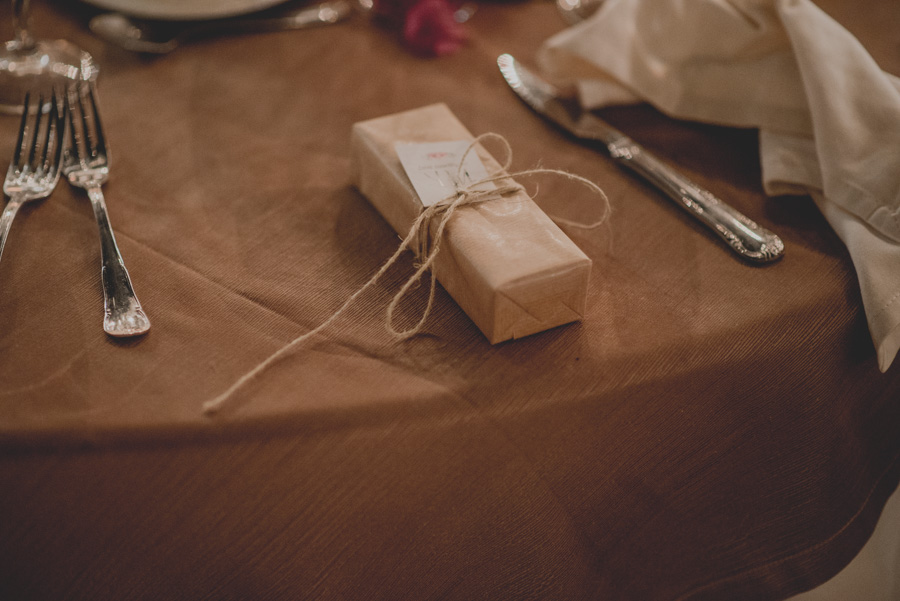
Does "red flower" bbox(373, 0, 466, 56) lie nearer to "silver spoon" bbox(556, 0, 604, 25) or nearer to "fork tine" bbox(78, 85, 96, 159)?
"silver spoon" bbox(556, 0, 604, 25)

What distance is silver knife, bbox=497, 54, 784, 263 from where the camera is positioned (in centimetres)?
61

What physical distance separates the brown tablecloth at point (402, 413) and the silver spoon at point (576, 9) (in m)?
0.37

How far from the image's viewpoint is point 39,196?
612 mm

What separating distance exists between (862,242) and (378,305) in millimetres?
427

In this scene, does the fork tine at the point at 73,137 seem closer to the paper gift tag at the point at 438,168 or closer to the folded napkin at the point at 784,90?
the paper gift tag at the point at 438,168

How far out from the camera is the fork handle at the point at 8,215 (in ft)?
1.86

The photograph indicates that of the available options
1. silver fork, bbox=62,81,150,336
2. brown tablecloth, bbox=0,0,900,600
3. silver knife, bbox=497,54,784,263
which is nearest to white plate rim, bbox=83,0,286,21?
silver fork, bbox=62,81,150,336

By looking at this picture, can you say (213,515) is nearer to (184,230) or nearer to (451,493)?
(451,493)

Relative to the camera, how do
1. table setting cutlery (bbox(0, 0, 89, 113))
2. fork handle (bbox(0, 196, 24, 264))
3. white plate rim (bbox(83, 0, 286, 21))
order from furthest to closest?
white plate rim (bbox(83, 0, 286, 21)) → table setting cutlery (bbox(0, 0, 89, 113)) → fork handle (bbox(0, 196, 24, 264))

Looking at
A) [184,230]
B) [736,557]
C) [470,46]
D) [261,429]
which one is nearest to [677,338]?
[736,557]

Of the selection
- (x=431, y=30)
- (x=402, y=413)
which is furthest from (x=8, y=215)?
(x=431, y=30)

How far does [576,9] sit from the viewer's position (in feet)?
3.16

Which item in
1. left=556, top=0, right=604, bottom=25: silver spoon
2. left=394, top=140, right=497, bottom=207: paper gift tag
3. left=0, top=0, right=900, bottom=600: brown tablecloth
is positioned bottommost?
left=0, top=0, right=900, bottom=600: brown tablecloth

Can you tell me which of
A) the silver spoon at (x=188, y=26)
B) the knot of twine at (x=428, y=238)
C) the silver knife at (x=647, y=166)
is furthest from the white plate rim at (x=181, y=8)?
the knot of twine at (x=428, y=238)
